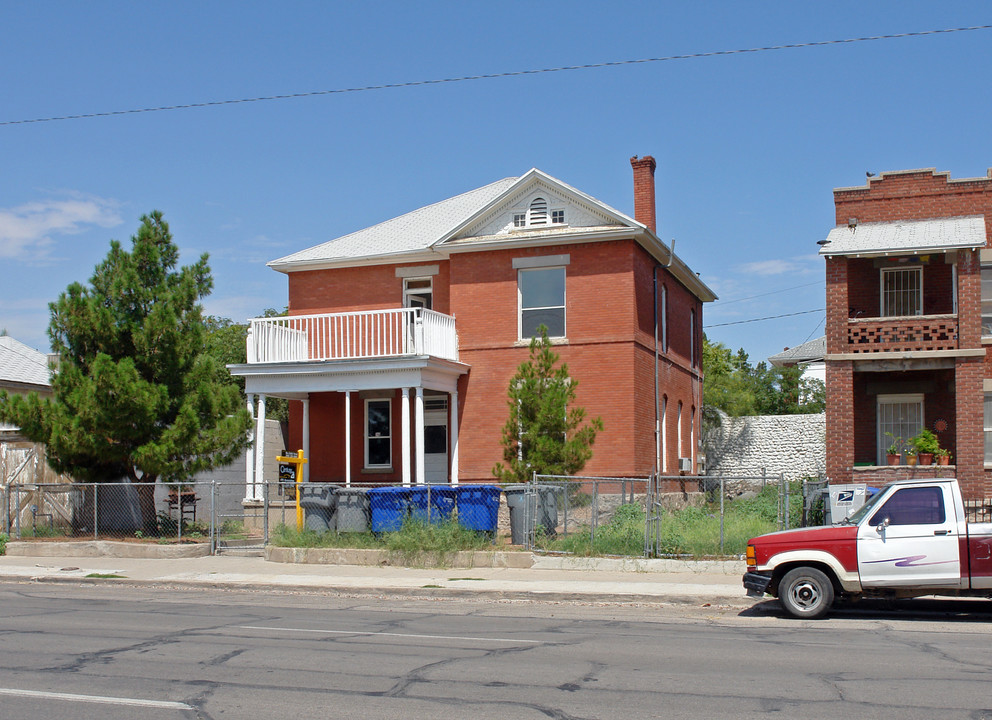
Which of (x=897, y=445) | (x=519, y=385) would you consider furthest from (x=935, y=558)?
(x=897, y=445)

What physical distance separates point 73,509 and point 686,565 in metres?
13.2

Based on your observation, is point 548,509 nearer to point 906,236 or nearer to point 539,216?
point 539,216

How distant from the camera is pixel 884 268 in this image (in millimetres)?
24844

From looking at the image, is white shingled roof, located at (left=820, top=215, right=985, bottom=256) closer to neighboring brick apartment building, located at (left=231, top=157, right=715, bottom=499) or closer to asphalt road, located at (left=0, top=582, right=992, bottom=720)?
neighboring brick apartment building, located at (left=231, top=157, right=715, bottom=499)

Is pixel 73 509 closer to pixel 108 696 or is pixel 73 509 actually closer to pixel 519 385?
pixel 519 385

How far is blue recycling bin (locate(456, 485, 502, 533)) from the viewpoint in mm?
18625

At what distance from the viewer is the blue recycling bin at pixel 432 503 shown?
61.5ft

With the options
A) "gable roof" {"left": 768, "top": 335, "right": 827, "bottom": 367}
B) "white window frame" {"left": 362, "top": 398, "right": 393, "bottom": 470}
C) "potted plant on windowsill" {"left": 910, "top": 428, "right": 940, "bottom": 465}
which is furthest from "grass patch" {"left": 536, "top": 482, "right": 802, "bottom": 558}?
"gable roof" {"left": 768, "top": 335, "right": 827, "bottom": 367}

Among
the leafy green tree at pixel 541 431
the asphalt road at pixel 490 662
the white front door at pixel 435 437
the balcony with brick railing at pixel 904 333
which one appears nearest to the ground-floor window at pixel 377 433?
the white front door at pixel 435 437

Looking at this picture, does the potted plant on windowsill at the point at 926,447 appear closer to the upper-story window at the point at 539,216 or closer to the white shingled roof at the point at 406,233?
the upper-story window at the point at 539,216

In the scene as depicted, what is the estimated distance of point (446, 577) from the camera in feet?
55.4

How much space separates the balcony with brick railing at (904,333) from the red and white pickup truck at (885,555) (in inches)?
476

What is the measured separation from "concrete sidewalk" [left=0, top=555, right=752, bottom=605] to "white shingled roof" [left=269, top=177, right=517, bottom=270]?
10.2m

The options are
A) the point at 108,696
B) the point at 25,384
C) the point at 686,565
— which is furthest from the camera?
the point at 25,384
